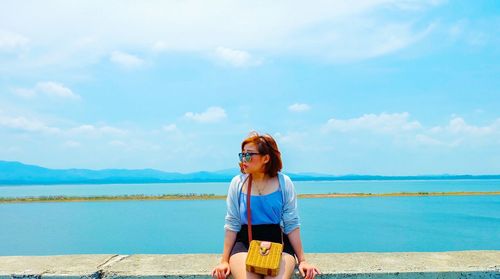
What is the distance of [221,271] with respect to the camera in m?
2.57

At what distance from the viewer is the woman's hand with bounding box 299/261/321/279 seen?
2516 millimetres

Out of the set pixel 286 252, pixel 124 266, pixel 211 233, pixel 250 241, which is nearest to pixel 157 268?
pixel 124 266

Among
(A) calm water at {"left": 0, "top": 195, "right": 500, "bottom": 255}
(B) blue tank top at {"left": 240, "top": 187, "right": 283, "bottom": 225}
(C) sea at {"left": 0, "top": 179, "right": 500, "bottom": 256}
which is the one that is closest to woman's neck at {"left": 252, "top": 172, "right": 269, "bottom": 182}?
(B) blue tank top at {"left": 240, "top": 187, "right": 283, "bottom": 225}

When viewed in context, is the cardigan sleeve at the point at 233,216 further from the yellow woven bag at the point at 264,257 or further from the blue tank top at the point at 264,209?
the yellow woven bag at the point at 264,257

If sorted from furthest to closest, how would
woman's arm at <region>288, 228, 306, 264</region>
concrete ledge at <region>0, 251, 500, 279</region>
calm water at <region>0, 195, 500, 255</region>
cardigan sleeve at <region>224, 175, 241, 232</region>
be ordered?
calm water at <region>0, 195, 500, 255</region>
cardigan sleeve at <region>224, 175, 241, 232</region>
woman's arm at <region>288, 228, 306, 264</region>
concrete ledge at <region>0, 251, 500, 279</region>

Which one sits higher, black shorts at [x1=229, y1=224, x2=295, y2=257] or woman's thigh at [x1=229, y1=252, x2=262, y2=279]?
black shorts at [x1=229, y1=224, x2=295, y2=257]

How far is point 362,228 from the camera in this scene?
34.1 meters

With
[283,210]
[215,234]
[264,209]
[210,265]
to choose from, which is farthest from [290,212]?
[215,234]

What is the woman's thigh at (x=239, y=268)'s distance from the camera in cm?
261

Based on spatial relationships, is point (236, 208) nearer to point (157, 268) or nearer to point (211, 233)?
point (157, 268)

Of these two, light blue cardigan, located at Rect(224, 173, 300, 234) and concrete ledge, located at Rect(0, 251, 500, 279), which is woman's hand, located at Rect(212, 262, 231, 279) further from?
light blue cardigan, located at Rect(224, 173, 300, 234)

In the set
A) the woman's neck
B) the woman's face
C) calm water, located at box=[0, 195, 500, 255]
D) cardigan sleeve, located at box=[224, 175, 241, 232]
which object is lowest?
calm water, located at box=[0, 195, 500, 255]

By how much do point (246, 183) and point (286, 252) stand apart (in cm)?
46

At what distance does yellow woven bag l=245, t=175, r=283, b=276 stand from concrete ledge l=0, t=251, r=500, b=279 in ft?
0.77
